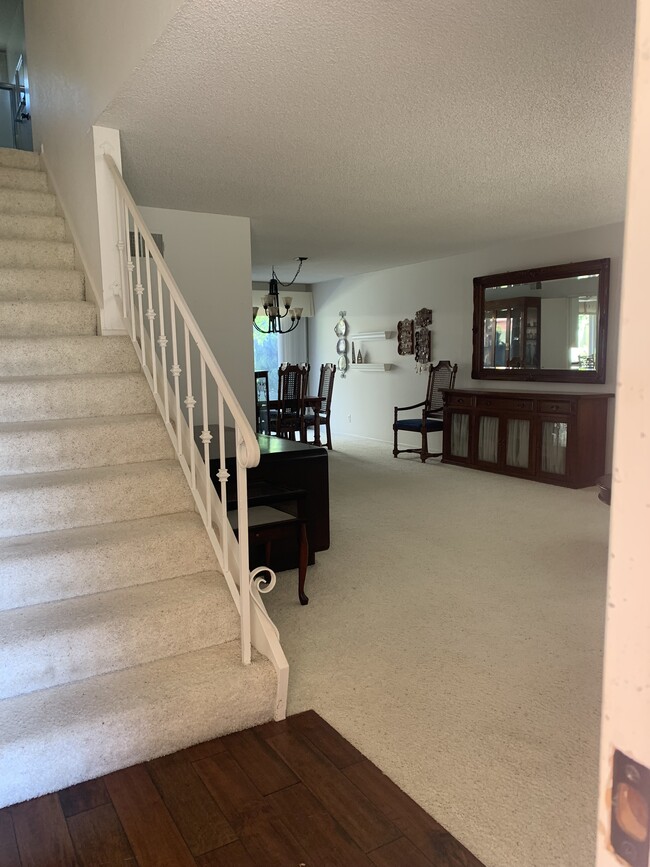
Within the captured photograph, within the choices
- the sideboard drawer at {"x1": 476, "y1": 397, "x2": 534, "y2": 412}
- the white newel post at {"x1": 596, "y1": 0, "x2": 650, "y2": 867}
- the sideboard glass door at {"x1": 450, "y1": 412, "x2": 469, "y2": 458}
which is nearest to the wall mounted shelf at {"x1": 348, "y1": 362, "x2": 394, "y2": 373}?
the sideboard glass door at {"x1": 450, "y1": 412, "x2": 469, "y2": 458}

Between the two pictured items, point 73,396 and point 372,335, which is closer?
point 73,396

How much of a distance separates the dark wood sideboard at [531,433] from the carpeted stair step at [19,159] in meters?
4.26

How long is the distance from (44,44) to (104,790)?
4352mm

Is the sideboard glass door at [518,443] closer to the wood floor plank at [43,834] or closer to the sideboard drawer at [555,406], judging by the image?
the sideboard drawer at [555,406]

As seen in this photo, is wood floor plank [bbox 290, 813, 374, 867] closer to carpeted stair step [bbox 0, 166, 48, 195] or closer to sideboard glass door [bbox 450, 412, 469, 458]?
carpeted stair step [bbox 0, 166, 48, 195]

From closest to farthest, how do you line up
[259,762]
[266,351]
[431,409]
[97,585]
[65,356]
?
[259,762] → [97,585] → [65,356] → [431,409] → [266,351]

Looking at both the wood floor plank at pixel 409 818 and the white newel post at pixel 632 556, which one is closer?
the white newel post at pixel 632 556

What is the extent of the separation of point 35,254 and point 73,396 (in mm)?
1294

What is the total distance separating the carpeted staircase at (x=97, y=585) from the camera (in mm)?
1753

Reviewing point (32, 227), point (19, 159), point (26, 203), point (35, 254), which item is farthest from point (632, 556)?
point (19, 159)

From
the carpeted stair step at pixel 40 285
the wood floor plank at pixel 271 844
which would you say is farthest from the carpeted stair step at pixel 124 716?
the carpeted stair step at pixel 40 285

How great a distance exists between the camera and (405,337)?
25.1 ft

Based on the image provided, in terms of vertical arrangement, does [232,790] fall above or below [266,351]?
below

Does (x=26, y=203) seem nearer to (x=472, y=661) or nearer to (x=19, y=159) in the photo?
(x=19, y=159)
